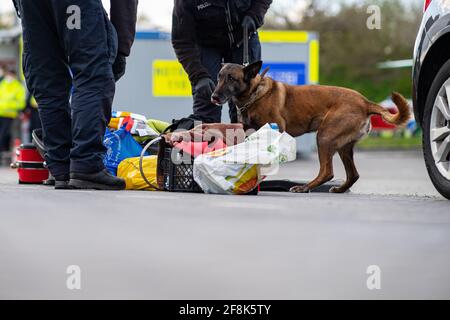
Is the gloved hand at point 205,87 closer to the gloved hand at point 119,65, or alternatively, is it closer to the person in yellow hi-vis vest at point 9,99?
the gloved hand at point 119,65

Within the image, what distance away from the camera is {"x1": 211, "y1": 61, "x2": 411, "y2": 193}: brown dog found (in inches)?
273

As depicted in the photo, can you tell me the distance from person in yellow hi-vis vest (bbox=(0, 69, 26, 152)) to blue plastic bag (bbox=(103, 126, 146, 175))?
1260cm

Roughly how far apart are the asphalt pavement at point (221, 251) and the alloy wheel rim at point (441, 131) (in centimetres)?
85

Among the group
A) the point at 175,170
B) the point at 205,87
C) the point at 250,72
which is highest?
the point at 250,72

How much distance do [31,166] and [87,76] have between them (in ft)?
5.77

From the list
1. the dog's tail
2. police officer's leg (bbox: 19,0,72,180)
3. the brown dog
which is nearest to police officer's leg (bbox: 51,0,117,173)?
police officer's leg (bbox: 19,0,72,180)

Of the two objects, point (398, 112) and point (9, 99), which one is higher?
point (398, 112)

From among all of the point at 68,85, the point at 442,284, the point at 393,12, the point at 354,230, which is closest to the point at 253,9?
the point at 68,85

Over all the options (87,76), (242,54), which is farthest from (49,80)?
(242,54)

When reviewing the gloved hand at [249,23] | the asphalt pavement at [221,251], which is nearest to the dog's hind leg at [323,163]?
the gloved hand at [249,23]

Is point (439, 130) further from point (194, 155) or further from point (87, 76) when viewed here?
point (87, 76)

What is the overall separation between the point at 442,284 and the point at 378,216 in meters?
1.10

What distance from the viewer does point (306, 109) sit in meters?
7.08

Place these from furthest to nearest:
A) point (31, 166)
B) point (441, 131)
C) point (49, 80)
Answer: point (31, 166) → point (49, 80) → point (441, 131)
